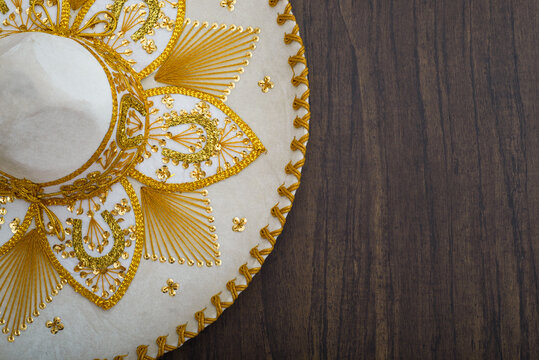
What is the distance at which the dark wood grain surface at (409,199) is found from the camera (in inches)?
34.7

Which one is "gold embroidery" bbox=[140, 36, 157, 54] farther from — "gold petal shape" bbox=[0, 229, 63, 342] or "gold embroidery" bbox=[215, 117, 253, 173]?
"gold petal shape" bbox=[0, 229, 63, 342]

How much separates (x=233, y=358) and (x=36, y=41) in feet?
2.19

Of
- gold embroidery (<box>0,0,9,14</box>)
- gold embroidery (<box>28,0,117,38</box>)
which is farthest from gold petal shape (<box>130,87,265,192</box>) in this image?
gold embroidery (<box>0,0,9,14</box>)

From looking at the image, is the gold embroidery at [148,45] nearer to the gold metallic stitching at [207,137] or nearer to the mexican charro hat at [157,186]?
the mexican charro hat at [157,186]

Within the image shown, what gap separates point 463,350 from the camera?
2.89 ft

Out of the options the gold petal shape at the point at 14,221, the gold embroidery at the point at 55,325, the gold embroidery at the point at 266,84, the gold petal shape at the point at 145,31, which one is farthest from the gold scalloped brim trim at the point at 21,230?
the gold embroidery at the point at 266,84

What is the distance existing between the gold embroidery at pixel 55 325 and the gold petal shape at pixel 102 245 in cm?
5

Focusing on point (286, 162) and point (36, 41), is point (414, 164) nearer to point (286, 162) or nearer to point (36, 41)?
point (286, 162)

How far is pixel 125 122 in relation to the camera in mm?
556

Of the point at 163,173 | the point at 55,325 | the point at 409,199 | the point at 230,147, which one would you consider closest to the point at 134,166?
the point at 163,173

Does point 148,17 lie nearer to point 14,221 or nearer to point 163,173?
point 163,173

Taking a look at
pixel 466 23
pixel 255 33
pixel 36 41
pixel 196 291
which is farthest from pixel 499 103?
pixel 36 41

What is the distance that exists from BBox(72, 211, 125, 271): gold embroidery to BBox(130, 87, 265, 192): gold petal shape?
2.9 inches

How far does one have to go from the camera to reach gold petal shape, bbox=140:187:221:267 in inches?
25.2
